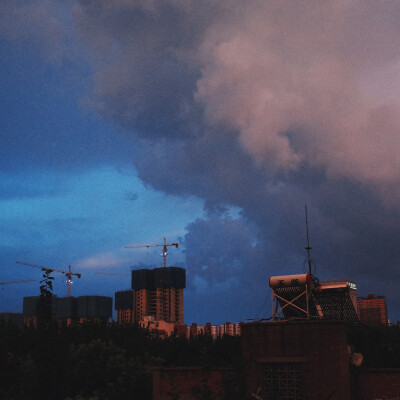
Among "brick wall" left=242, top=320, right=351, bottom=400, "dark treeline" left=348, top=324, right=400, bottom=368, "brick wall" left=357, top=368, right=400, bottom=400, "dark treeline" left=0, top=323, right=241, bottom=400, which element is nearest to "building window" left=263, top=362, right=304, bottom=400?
"brick wall" left=242, top=320, right=351, bottom=400

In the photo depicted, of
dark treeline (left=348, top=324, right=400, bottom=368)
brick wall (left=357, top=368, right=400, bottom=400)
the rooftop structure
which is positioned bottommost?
brick wall (left=357, top=368, right=400, bottom=400)

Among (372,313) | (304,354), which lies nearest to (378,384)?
→ (304,354)

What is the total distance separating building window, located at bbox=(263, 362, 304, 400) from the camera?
24.5 m

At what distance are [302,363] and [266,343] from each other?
79.3 inches

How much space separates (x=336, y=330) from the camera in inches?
961

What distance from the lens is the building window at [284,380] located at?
2450 cm

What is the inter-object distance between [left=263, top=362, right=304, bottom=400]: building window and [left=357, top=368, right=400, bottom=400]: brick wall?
9.58 ft

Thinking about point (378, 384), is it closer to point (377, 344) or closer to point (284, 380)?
point (284, 380)

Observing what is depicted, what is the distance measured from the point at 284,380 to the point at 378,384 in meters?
4.40

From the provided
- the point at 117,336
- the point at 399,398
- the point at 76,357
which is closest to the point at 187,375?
the point at 76,357

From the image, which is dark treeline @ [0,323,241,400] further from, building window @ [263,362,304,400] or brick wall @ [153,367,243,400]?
building window @ [263,362,304,400]

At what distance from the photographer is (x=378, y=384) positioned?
80.4 ft

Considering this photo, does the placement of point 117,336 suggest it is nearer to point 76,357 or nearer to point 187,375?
point 76,357

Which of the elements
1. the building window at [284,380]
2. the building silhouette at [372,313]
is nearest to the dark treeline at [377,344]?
the building silhouette at [372,313]
